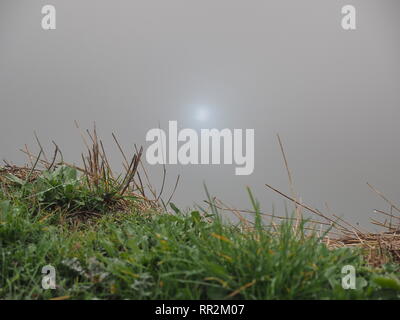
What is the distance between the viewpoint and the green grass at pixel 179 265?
842mm

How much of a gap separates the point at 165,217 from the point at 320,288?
1.92 feet

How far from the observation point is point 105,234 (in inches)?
48.3

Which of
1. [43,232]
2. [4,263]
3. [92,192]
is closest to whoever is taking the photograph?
[4,263]

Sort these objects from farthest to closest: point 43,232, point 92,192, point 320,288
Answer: point 92,192 → point 43,232 → point 320,288

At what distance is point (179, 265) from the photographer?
91 centimetres

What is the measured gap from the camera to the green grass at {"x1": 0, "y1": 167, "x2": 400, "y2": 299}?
84cm

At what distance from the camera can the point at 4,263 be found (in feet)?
3.26

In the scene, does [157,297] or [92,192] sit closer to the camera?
[157,297]

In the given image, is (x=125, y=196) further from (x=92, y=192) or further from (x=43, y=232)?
(x=43, y=232)

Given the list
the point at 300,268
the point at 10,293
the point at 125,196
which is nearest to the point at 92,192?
the point at 125,196

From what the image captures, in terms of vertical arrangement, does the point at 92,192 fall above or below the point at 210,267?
above
